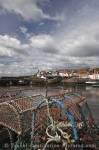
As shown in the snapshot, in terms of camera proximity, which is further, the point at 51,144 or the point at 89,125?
the point at 89,125

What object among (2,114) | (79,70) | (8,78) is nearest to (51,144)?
(2,114)

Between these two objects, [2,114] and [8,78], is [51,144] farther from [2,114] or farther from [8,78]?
[8,78]

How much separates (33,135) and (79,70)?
135 meters

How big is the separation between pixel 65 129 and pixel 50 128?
0.82 metres

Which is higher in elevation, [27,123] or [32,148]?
[27,123]

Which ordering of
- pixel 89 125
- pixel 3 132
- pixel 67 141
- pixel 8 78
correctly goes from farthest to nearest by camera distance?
pixel 8 78
pixel 3 132
pixel 89 125
pixel 67 141

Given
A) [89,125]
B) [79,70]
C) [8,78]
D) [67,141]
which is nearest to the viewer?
[67,141]

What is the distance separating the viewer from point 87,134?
31.9 feet

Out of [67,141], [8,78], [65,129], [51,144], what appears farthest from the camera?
[8,78]

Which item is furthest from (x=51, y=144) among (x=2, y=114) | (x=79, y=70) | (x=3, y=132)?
(x=79, y=70)

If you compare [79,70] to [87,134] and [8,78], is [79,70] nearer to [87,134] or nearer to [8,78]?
[8,78]

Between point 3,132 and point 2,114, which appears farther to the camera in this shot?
point 3,132

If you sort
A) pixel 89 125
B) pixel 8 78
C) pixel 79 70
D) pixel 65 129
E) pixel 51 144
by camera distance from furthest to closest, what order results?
pixel 79 70, pixel 8 78, pixel 89 125, pixel 65 129, pixel 51 144

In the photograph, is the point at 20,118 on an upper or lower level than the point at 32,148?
upper
